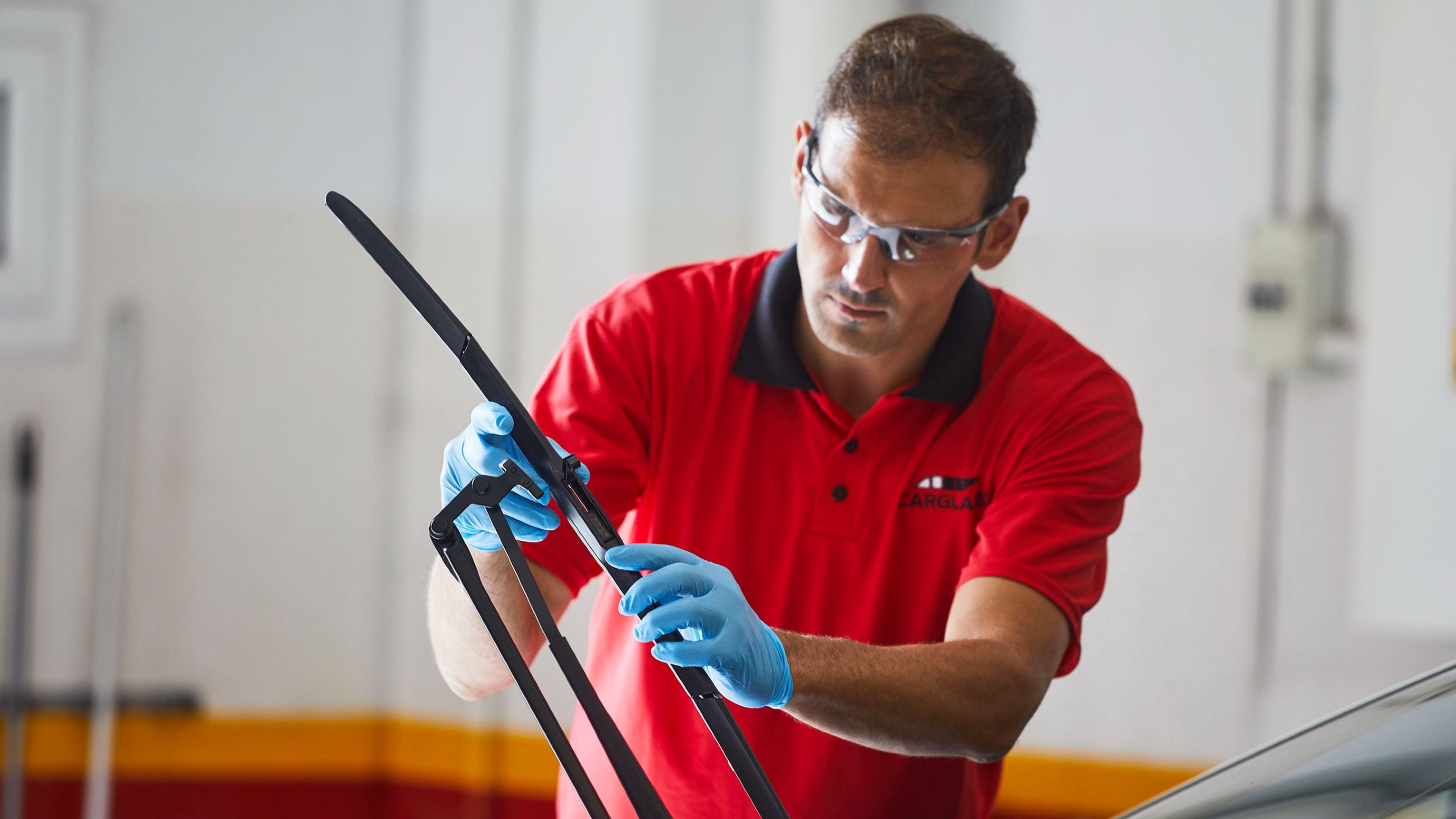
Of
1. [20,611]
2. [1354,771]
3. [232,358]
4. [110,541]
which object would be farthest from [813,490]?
[20,611]

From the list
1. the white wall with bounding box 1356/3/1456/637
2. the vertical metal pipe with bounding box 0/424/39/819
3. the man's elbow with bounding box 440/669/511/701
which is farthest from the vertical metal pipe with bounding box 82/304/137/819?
the white wall with bounding box 1356/3/1456/637

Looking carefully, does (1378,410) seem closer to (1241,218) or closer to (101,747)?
(1241,218)

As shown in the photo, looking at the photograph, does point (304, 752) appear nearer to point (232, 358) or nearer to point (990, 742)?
point (232, 358)

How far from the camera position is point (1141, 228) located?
253 cm

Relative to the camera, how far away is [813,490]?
4.54ft

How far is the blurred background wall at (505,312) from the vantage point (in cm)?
244

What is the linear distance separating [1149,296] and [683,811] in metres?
1.61

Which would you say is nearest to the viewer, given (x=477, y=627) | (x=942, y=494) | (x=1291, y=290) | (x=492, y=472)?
(x=492, y=472)

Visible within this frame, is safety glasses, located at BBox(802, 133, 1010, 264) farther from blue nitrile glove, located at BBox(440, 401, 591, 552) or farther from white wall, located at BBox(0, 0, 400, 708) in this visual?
white wall, located at BBox(0, 0, 400, 708)

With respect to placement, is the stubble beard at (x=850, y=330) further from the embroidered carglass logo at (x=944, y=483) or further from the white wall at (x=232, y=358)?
Result: the white wall at (x=232, y=358)

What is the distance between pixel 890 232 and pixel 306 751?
7.72ft

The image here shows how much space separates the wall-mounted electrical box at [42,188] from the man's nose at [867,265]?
2.37 meters

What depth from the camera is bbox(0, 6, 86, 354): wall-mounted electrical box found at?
2918mm

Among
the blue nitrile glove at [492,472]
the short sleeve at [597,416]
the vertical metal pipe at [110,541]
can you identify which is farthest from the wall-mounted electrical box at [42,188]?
the blue nitrile glove at [492,472]
